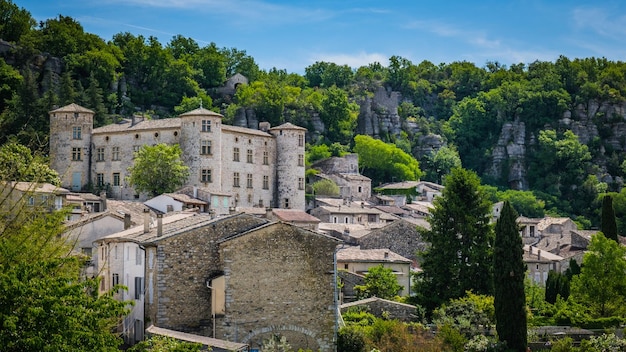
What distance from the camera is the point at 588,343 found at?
138 feet

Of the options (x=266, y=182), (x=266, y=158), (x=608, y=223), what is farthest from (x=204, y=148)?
(x=608, y=223)

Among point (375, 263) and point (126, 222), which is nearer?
point (126, 222)

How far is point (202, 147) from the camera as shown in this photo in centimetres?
8775

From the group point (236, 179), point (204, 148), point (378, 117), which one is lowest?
point (236, 179)

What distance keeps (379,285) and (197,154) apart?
1374 inches

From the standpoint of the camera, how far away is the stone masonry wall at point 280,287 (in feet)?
123

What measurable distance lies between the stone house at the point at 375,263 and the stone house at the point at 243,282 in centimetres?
2238

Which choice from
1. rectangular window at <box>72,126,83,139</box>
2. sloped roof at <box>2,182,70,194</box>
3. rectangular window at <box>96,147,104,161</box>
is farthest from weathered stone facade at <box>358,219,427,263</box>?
rectangular window at <box>72,126,83,139</box>

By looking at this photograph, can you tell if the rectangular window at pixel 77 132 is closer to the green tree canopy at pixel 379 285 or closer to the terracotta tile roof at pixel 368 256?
the terracotta tile roof at pixel 368 256

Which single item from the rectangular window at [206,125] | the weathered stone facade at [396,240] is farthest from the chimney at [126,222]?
the rectangular window at [206,125]

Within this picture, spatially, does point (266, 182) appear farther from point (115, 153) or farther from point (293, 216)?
point (293, 216)

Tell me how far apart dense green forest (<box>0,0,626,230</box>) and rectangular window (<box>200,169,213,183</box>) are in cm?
1826

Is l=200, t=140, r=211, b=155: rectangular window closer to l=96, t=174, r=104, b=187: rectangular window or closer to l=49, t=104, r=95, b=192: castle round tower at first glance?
l=96, t=174, r=104, b=187: rectangular window

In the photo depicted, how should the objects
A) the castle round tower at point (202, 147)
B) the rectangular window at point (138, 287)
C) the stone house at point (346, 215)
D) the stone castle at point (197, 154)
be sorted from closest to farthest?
the rectangular window at point (138, 287), the castle round tower at point (202, 147), the stone castle at point (197, 154), the stone house at point (346, 215)
